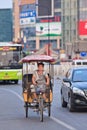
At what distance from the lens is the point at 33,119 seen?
689 inches

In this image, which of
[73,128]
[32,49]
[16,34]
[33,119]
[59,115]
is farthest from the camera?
[16,34]

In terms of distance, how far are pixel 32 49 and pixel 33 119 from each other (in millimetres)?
132259

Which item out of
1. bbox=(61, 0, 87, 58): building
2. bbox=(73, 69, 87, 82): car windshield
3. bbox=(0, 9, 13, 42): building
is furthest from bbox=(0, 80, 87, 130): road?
bbox=(0, 9, 13, 42): building

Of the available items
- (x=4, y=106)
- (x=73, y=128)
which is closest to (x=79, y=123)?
(x=73, y=128)

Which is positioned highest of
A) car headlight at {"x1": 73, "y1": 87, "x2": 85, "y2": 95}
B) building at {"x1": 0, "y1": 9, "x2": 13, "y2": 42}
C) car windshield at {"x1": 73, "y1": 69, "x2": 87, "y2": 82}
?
car windshield at {"x1": 73, "y1": 69, "x2": 87, "y2": 82}

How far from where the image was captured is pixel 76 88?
19.2 metres

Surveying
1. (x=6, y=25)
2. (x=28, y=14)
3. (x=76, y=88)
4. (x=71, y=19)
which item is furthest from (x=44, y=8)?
(x=76, y=88)

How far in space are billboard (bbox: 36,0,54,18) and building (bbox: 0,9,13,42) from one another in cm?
3847

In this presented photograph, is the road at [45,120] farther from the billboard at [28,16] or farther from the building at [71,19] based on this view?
the billboard at [28,16]

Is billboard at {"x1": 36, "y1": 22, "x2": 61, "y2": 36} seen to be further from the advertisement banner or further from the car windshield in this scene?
the car windshield

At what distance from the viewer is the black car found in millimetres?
19188

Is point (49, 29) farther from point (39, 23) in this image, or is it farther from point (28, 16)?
point (28, 16)

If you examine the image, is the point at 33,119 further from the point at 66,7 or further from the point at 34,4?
the point at 34,4

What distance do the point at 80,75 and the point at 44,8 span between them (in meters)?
124
